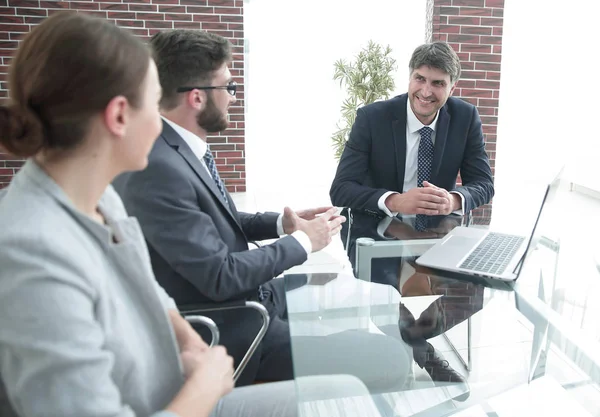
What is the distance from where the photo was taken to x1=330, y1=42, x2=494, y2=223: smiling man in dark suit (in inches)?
91.1

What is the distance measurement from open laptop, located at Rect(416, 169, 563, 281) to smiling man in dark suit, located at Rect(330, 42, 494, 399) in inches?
20.5

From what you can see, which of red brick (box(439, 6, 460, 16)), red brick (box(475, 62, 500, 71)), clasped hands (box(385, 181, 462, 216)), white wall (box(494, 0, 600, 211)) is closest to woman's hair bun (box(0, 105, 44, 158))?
clasped hands (box(385, 181, 462, 216))

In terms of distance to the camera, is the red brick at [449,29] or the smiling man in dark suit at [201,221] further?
the red brick at [449,29]

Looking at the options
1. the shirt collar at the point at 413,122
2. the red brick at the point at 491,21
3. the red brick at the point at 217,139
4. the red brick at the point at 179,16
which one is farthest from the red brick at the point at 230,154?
the shirt collar at the point at 413,122

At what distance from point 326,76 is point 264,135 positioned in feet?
3.13

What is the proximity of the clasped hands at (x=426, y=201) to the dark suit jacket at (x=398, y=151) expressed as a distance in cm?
31

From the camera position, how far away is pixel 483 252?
1.59m

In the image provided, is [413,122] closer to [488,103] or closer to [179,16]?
[488,103]

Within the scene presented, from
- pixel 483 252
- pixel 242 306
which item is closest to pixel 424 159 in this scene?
pixel 483 252

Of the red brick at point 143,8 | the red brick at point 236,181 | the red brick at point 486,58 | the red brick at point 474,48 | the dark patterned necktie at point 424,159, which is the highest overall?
the red brick at point 143,8

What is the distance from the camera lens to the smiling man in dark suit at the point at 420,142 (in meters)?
2.31

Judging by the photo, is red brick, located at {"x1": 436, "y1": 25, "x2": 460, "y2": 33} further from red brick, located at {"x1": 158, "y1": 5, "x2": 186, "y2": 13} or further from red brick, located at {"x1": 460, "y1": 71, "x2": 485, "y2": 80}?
red brick, located at {"x1": 158, "y1": 5, "x2": 186, "y2": 13}

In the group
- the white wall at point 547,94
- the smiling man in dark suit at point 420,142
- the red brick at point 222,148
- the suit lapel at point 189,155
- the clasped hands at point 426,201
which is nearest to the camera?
the suit lapel at point 189,155

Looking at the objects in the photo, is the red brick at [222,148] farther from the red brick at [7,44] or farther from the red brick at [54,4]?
the red brick at [7,44]
